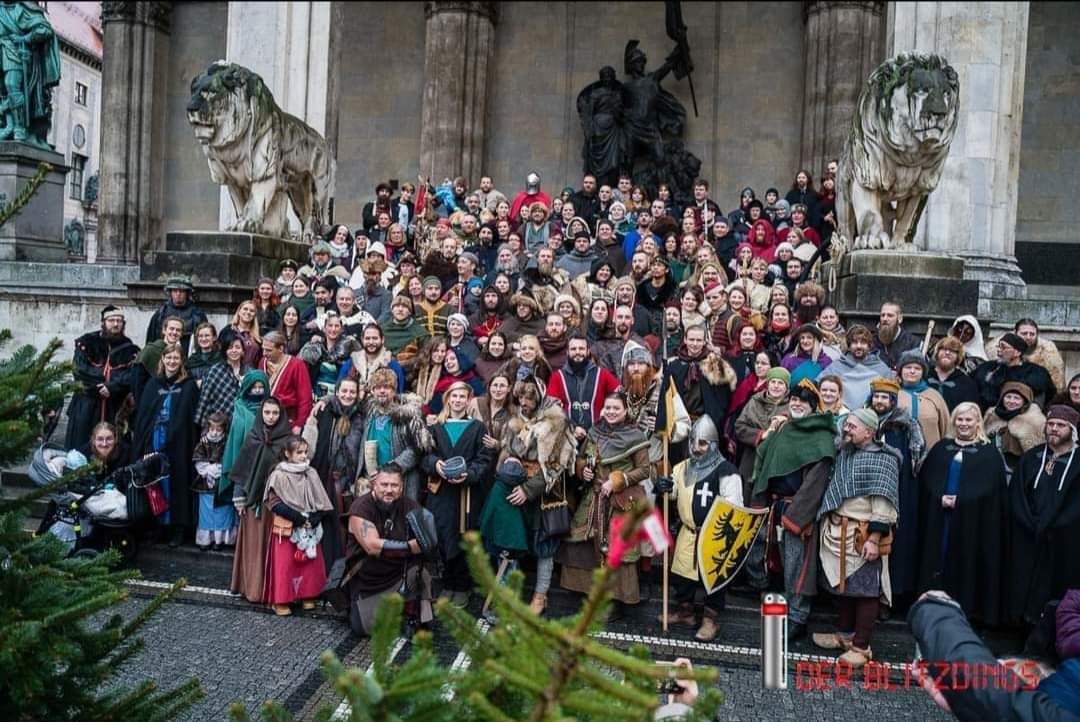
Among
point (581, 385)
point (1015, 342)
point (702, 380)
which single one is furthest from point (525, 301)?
point (1015, 342)

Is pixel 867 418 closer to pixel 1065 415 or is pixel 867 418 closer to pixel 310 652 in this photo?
pixel 1065 415

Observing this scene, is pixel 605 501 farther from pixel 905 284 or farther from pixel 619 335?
pixel 905 284

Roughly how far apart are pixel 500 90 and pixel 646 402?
41.9 feet

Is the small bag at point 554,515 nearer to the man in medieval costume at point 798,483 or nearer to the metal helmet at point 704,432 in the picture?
the metal helmet at point 704,432

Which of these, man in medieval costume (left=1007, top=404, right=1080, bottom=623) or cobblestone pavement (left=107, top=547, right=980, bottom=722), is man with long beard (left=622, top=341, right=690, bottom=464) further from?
man in medieval costume (left=1007, top=404, right=1080, bottom=623)

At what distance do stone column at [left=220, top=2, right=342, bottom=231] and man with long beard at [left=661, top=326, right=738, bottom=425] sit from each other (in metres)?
8.60

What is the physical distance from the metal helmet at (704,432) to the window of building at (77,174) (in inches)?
1948

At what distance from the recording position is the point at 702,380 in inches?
293

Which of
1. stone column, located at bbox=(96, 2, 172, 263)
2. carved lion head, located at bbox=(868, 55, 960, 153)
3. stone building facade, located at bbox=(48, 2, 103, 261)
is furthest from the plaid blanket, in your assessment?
stone building facade, located at bbox=(48, 2, 103, 261)

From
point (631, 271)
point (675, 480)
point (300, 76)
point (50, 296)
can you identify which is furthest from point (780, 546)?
point (300, 76)

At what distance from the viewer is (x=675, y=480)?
679 cm

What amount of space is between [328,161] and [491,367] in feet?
18.7

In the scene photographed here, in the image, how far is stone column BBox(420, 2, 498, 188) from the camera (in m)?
18.1

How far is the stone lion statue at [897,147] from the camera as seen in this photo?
926 centimetres
